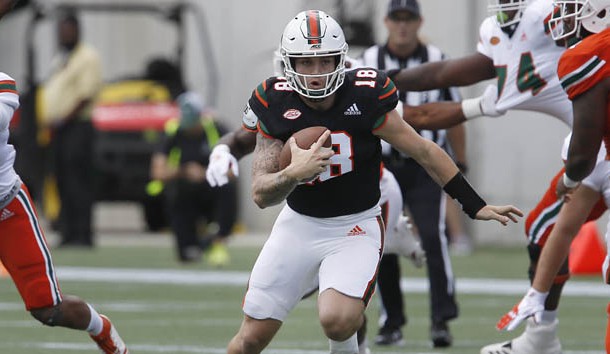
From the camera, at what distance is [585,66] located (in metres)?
5.85

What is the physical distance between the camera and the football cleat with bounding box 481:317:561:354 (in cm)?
738

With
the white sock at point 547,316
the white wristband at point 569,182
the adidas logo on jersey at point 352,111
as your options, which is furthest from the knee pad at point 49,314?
the white sock at point 547,316

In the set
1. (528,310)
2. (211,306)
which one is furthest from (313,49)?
(211,306)

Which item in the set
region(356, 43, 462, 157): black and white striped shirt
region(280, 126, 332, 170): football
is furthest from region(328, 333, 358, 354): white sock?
region(356, 43, 462, 157): black and white striped shirt

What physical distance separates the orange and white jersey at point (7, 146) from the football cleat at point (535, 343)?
2.51 m

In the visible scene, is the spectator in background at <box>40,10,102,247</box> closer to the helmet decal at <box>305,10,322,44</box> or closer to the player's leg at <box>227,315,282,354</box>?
the helmet decal at <box>305,10,322,44</box>

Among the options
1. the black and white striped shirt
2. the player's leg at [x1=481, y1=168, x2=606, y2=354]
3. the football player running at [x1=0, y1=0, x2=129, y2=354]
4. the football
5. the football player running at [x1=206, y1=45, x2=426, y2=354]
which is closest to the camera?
the football

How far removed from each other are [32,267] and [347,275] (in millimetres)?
1413

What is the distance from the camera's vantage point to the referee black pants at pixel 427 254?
8.31m

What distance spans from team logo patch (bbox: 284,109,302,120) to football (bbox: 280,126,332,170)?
0.45 feet

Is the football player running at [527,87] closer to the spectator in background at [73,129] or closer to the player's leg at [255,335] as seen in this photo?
the player's leg at [255,335]

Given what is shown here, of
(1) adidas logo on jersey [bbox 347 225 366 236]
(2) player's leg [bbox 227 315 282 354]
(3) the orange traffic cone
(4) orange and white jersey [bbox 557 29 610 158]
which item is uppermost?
(4) orange and white jersey [bbox 557 29 610 158]

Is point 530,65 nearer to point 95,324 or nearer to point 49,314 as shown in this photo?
point 95,324

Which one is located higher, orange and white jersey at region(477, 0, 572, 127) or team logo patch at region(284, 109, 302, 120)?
team logo patch at region(284, 109, 302, 120)
